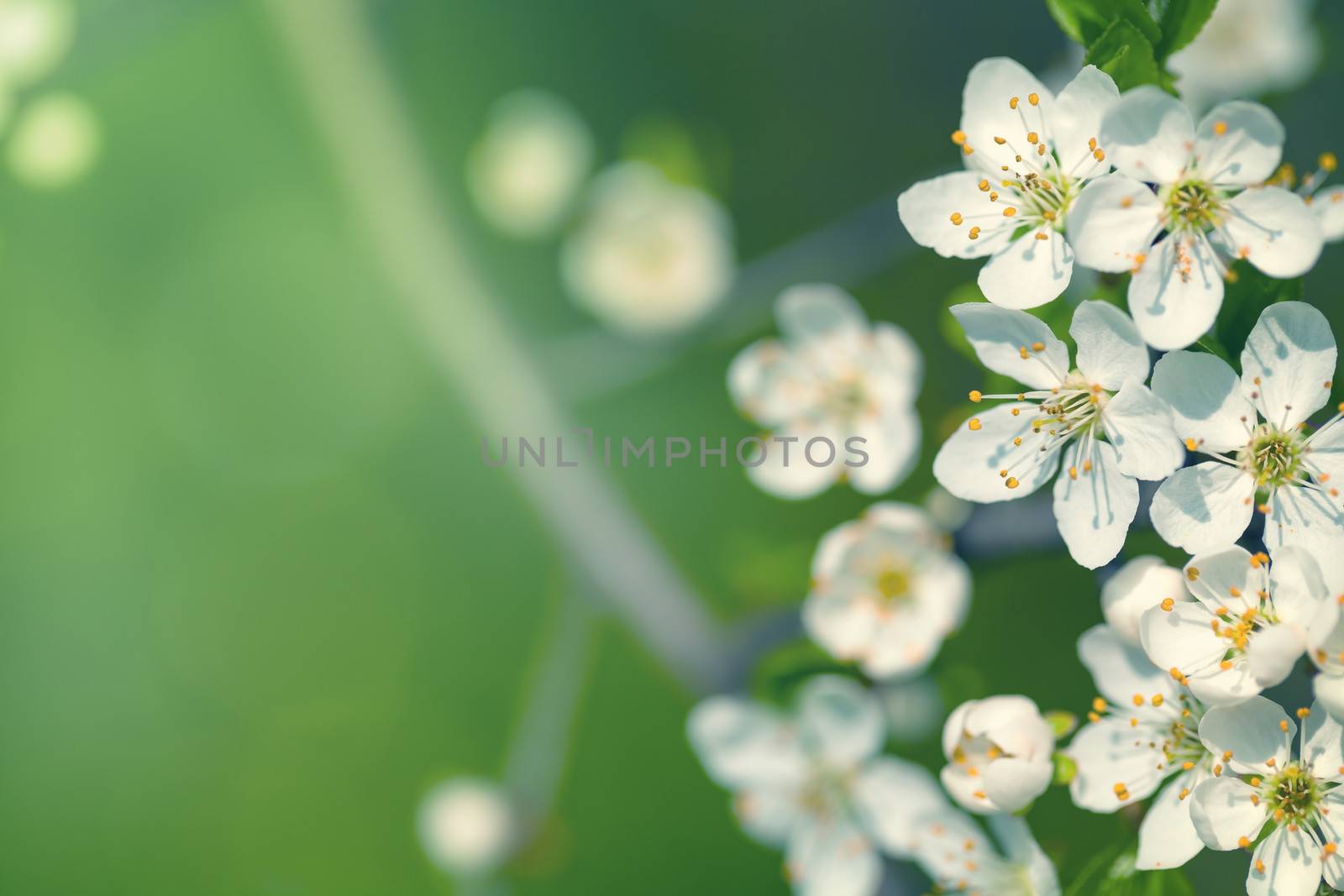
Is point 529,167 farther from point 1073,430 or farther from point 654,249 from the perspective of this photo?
point 1073,430

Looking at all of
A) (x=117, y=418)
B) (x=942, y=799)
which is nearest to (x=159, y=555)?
(x=117, y=418)

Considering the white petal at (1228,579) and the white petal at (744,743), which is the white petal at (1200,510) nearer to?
the white petal at (1228,579)

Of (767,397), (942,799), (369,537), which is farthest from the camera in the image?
(369,537)

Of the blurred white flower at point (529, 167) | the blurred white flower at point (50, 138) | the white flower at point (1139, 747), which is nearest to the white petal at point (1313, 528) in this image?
the white flower at point (1139, 747)

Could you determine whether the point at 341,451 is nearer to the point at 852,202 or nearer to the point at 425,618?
the point at 425,618

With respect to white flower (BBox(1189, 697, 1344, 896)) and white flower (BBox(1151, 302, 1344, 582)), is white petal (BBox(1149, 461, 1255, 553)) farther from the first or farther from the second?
white flower (BBox(1189, 697, 1344, 896))
